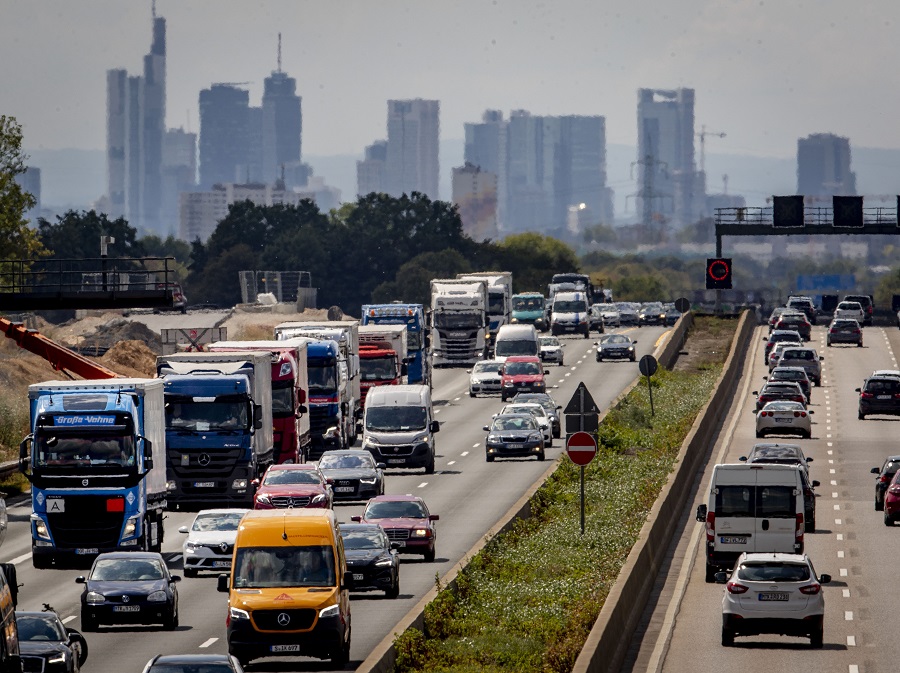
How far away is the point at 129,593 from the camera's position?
29.6 meters

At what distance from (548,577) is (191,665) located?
13698 mm

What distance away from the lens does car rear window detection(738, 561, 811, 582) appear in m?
27.7

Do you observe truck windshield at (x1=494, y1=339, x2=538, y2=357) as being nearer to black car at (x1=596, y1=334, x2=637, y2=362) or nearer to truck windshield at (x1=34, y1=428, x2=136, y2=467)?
black car at (x1=596, y1=334, x2=637, y2=362)

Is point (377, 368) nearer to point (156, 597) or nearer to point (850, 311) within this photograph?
point (156, 597)

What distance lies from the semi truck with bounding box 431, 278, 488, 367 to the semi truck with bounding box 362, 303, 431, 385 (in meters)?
13.3

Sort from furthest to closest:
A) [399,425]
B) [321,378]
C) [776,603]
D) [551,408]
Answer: [551,408], [321,378], [399,425], [776,603]

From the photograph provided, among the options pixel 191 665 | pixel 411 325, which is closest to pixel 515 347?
pixel 411 325

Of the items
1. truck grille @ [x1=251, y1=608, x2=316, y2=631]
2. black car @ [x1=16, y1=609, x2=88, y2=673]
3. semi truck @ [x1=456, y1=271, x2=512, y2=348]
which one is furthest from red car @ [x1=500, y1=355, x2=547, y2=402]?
black car @ [x1=16, y1=609, x2=88, y2=673]

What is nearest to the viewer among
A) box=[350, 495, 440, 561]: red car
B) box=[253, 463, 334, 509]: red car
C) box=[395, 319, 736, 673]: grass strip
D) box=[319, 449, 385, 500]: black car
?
box=[395, 319, 736, 673]: grass strip

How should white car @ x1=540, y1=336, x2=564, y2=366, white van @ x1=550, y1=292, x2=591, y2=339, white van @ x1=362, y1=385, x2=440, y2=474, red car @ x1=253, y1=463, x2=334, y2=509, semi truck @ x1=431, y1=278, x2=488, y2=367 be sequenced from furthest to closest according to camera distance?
white van @ x1=550, y1=292, x2=591, y2=339, white car @ x1=540, y1=336, x2=564, y2=366, semi truck @ x1=431, y1=278, x2=488, y2=367, white van @ x1=362, y1=385, x2=440, y2=474, red car @ x1=253, y1=463, x2=334, y2=509

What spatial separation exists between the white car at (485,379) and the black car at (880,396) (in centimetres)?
1855

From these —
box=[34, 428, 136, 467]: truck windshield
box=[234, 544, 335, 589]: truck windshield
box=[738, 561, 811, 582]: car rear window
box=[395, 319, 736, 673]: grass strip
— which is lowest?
box=[395, 319, 736, 673]: grass strip

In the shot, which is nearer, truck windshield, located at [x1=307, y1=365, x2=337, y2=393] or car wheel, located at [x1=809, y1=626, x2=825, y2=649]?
car wheel, located at [x1=809, y1=626, x2=825, y2=649]

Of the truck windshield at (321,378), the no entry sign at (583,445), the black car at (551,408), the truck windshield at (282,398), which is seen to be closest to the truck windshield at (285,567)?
the no entry sign at (583,445)
